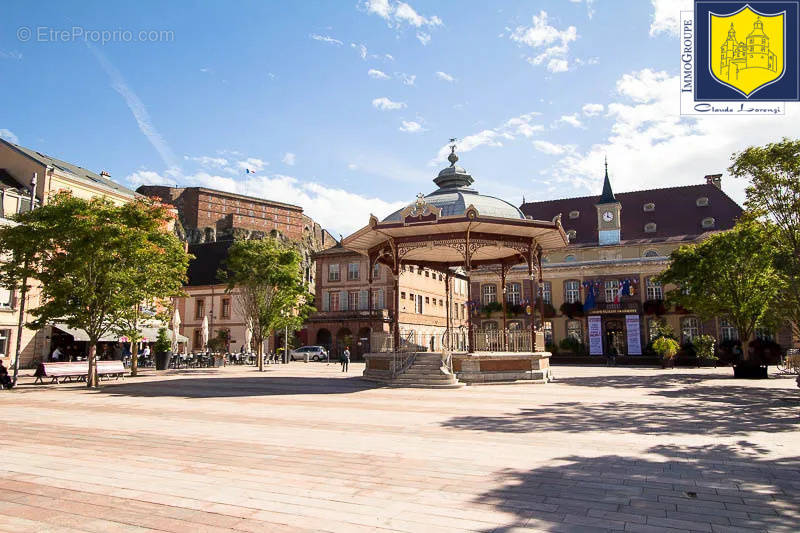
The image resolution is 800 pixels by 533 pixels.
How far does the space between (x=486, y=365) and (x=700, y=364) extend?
26.6 meters

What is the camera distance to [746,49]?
16766 mm

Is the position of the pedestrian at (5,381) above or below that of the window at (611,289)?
below

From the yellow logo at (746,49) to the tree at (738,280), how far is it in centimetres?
1018

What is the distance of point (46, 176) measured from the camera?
33219mm

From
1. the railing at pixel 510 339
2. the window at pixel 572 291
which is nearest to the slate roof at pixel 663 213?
the window at pixel 572 291

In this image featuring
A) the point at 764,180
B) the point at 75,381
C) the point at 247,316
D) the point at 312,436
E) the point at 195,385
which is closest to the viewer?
the point at 312,436

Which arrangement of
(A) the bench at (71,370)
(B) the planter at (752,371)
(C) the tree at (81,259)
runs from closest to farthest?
(C) the tree at (81,259) < (A) the bench at (71,370) < (B) the planter at (752,371)

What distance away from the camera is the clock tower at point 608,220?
5184cm

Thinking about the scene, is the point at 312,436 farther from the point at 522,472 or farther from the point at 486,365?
the point at 486,365

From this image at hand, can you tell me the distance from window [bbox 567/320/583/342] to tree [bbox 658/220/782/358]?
70.9ft

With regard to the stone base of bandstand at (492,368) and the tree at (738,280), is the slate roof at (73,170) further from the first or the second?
the tree at (738,280)

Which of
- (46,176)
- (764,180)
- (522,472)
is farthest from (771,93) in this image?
(46,176)

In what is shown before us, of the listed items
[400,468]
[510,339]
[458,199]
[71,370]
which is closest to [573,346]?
[510,339]

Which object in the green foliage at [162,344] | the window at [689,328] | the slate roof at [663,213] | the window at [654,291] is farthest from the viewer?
the slate roof at [663,213]
